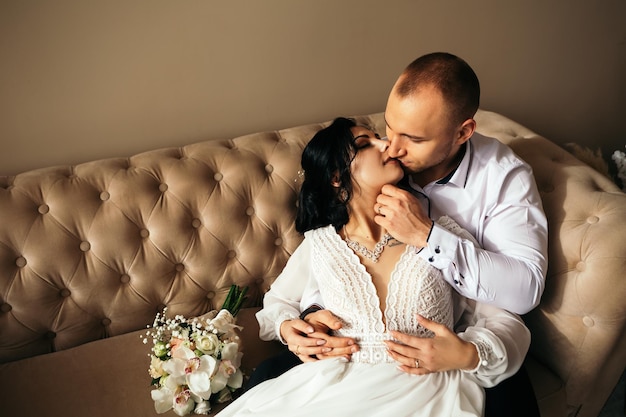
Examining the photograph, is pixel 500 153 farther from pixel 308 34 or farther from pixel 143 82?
pixel 143 82

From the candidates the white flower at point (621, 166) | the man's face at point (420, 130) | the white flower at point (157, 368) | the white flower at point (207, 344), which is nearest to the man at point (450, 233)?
the man's face at point (420, 130)

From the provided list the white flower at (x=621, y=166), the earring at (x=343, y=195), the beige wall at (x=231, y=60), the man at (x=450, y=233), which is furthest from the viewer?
the white flower at (x=621, y=166)

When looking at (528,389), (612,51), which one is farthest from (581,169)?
(612,51)

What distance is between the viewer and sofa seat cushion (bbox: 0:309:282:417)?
4.94ft

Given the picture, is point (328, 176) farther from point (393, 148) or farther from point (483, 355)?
point (483, 355)

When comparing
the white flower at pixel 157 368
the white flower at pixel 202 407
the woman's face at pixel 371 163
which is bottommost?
the white flower at pixel 202 407

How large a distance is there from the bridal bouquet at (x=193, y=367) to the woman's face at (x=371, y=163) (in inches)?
24.9

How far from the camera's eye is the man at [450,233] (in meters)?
1.35

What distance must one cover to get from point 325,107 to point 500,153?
0.92 metres

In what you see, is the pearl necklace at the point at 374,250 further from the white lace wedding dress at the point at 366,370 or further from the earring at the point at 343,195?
the earring at the point at 343,195

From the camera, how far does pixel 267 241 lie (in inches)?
73.5

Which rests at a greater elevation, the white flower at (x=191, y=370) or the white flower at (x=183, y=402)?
the white flower at (x=191, y=370)

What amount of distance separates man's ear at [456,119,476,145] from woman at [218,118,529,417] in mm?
215

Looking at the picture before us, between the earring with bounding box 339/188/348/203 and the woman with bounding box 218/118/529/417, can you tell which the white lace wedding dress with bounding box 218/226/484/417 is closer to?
the woman with bounding box 218/118/529/417
